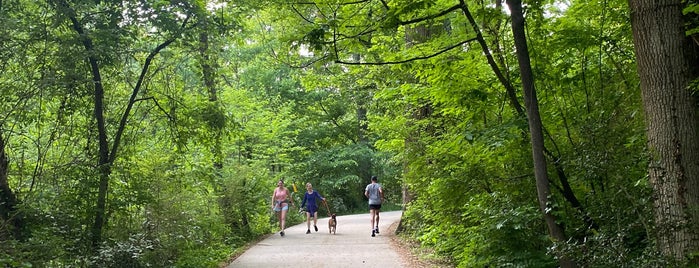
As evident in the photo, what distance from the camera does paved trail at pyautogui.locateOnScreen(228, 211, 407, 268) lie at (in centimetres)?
1054

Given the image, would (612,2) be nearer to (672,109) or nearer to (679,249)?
(672,109)

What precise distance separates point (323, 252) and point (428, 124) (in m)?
4.24

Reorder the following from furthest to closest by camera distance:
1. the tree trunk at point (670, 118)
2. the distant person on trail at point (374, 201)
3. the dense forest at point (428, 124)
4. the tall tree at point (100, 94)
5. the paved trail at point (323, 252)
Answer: the distant person on trail at point (374, 201) < the paved trail at point (323, 252) < the tall tree at point (100, 94) < the dense forest at point (428, 124) < the tree trunk at point (670, 118)

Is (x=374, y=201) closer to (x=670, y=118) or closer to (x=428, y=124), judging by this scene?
(x=428, y=124)

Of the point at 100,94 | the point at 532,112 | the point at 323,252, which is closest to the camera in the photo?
the point at 532,112

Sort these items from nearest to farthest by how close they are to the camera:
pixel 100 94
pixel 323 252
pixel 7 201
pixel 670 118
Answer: pixel 670 118
pixel 7 201
pixel 100 94
pixel 323 252

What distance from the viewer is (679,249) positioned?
A: 14.2 feet

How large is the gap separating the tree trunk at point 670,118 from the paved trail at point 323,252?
6159mm

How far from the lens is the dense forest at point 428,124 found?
454 centimetres

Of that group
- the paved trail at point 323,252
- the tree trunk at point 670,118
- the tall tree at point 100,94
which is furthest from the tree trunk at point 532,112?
the tall tree at point 100,94

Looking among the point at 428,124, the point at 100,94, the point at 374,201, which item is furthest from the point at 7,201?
the point at 374,201

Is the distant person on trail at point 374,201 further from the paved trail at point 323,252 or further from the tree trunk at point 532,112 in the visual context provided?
the tree trunk at point 532,112

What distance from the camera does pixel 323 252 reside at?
12031mm

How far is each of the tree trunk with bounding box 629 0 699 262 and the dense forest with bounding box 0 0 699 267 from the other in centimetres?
1
